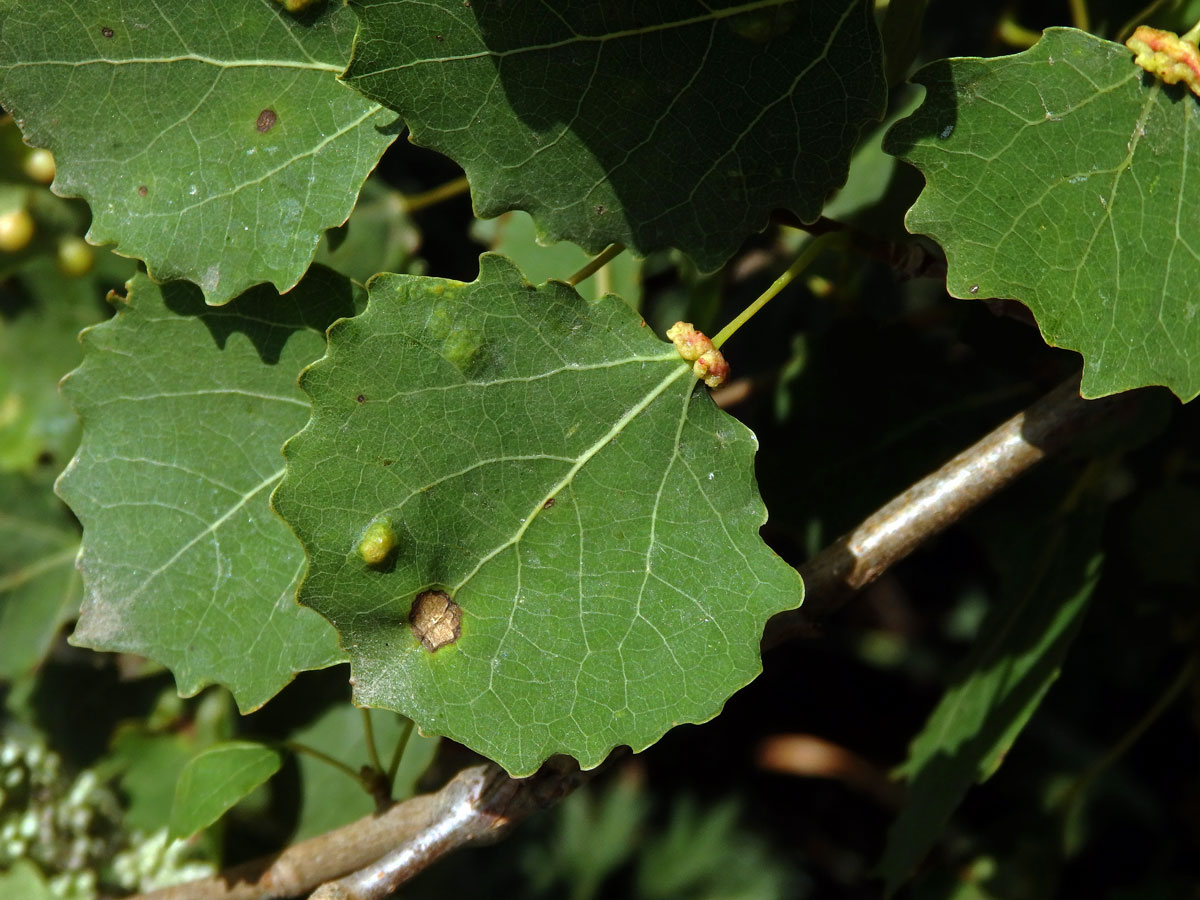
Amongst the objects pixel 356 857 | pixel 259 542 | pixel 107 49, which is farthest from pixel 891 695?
pixel 107 49

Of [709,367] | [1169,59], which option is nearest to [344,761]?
[709,367]

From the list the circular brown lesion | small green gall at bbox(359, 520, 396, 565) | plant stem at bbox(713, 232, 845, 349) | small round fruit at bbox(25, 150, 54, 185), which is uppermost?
plant stem at bbox(713, 232, 845, 349)

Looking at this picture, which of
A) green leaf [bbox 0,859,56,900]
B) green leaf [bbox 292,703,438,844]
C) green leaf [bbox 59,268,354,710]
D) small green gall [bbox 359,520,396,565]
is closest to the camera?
small green gall [bbox 359,520,396,565]

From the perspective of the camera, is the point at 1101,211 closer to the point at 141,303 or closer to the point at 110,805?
the point at 141,303

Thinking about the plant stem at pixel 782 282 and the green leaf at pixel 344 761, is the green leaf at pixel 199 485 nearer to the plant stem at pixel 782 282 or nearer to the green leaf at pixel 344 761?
the green leaf at pixel 344 761

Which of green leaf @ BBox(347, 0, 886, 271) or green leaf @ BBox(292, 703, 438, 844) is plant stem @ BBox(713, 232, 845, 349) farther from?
green leaf @ BBox(292, 703, 438, 844)

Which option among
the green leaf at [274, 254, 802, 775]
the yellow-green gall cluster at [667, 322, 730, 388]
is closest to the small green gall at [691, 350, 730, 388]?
the yellow-green gall cluster at [667, 322, 730, 388]

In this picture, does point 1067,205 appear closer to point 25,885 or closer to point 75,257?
point 75,257
